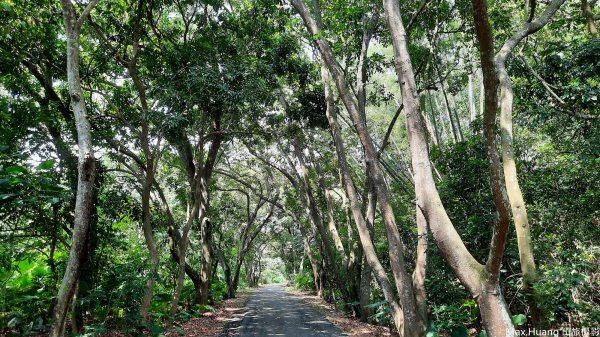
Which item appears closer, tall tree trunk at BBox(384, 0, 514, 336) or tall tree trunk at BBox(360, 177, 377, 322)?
tall tree trunk at BBox(384, 0, 514, 336)

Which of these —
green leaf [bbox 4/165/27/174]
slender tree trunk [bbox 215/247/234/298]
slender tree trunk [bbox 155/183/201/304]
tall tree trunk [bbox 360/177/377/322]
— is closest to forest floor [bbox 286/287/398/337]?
tall tree trunk [bbox 360/177/377/322]

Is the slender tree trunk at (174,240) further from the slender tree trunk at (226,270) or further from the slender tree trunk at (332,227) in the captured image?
the slender tree trunk at (226,270)

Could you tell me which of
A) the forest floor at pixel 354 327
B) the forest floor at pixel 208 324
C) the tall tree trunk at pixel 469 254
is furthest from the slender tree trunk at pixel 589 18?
the forest floor at pixel 208 324

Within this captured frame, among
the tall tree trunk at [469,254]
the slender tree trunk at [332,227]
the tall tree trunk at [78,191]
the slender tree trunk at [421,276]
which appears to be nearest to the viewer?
the tall tree trunk at [469,254]

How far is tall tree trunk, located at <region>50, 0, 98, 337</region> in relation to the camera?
5.45 meters

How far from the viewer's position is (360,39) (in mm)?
10320

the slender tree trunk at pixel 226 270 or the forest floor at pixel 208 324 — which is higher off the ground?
the slender tree trunk at pixel 226 270

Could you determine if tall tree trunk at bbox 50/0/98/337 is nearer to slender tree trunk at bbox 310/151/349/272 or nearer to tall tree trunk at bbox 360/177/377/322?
tall tree trunk at bbox 360/177/377/322

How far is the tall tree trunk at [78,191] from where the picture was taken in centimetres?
545

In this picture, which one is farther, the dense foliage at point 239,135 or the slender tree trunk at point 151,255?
the slender tree trunk at point 151,255

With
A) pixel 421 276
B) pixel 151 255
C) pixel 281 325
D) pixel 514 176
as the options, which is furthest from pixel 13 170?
pixel 281 325

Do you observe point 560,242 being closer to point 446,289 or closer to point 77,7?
point 446,289

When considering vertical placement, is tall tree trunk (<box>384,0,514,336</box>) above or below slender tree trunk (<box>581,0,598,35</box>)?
below

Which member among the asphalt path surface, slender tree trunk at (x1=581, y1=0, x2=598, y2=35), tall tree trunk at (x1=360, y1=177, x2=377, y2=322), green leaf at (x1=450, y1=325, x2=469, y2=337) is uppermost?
slender tree trunk at (x1=581, y1=0, x2=598, y2=35)
